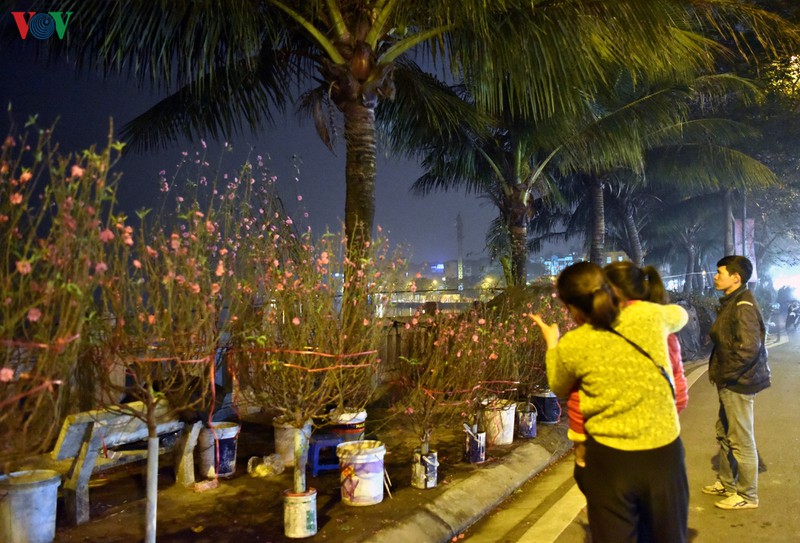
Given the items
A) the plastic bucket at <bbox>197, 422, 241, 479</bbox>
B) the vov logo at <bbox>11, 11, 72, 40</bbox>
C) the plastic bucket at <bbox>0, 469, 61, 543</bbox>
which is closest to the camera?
the plastic bucket at <bbox>0, 469, 61, 543</bbox>

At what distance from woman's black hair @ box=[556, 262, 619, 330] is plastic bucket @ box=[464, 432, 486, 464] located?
4008 millimetres

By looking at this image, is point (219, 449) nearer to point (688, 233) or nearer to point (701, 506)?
point (701, 506)

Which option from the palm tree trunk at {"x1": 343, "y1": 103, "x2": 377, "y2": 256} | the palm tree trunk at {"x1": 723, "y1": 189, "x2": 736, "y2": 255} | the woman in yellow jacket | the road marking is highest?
the palm tree trunk at {"x1": 723, "y1": 189, "x2": 736, "y2": 255}

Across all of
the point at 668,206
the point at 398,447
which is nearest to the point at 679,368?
the point at 398,447

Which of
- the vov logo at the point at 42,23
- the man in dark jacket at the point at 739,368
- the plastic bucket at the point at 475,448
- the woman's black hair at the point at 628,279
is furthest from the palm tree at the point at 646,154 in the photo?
the woman's black hair at the point at 628,279

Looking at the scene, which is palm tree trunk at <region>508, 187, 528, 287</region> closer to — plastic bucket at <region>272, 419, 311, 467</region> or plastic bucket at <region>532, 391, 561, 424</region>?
plastic bucket at <region>532, 391, 561, 424</region>

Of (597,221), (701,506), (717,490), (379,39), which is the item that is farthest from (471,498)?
(597,221)

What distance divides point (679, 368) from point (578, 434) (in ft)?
2.35

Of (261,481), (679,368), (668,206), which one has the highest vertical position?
(668,206)

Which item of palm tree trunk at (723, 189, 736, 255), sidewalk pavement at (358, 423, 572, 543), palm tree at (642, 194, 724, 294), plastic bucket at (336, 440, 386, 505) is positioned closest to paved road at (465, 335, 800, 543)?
sidewalk pavement at (358, 423, 572, 543)

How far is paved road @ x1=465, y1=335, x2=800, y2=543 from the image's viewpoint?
519 cm

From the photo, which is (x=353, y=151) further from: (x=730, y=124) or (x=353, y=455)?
(x=730, y=124)

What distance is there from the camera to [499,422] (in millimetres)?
7594

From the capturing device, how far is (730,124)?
1844 cm
